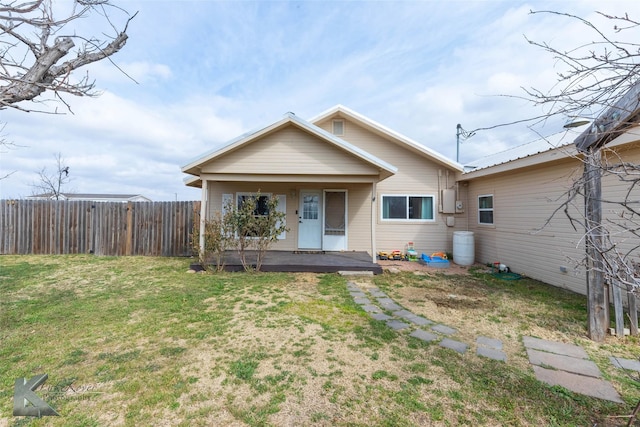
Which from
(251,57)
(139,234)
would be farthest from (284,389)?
(139,234)

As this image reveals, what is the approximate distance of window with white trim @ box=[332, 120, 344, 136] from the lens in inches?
395

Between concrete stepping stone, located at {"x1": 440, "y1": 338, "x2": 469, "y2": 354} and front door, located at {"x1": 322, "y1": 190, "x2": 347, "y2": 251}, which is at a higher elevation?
front door, located at {"x1": 322, "y1": 190, "x2": 347, "y2": 251}

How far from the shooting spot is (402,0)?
17.6ft

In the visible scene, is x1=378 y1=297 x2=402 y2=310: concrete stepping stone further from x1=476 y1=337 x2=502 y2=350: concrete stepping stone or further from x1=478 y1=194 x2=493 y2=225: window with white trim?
x1=478 y1=194 x2=493 y2=225: window with white trim

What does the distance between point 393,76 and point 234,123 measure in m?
10.3

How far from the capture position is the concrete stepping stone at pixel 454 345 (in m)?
3.23

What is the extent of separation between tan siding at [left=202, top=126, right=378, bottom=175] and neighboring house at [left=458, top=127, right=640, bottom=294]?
12.9ft

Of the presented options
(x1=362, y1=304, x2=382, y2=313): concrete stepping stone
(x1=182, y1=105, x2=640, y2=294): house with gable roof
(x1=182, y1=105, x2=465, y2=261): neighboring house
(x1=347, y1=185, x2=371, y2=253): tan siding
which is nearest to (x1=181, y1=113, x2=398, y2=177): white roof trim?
(x1=182, y1=105, x2=640, y2=294): house with gable roof

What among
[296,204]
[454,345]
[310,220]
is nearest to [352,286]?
[454,345]

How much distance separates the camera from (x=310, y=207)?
31.6ft

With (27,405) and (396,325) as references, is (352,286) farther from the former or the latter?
(27,405)

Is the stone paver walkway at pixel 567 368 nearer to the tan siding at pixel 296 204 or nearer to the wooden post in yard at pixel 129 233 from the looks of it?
the tan siding at pixel 296 204

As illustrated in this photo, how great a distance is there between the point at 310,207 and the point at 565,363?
7531 mm

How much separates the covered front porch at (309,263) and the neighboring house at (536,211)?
3927 mm
